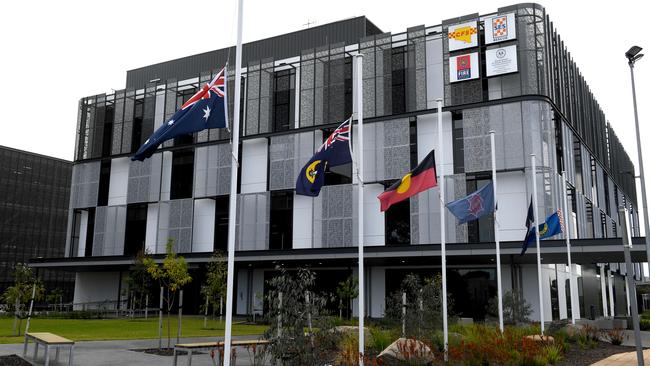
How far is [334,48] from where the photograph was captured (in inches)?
1721

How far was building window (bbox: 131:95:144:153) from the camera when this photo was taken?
5175 cm

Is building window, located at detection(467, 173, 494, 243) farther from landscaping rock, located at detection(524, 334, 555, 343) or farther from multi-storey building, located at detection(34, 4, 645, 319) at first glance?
landscaping rock, located at detection(524, 334, 555, 343)

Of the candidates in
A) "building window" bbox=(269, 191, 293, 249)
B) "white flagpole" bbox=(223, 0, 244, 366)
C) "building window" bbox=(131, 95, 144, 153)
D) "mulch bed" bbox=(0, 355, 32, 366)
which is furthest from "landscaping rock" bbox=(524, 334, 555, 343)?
"building window" bbox=(131, 95, 144, 153)

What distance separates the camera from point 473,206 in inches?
786

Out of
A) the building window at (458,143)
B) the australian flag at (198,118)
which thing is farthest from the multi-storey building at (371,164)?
the australian flag at (198,118)

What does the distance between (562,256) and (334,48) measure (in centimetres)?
2197

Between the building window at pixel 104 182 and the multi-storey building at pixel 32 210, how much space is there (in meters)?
57.5

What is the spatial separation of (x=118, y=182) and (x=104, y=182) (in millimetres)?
1877

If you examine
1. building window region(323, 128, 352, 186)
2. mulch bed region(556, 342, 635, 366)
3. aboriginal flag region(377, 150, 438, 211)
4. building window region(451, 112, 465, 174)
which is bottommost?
mulch bed region(556, 342, 635, 366)

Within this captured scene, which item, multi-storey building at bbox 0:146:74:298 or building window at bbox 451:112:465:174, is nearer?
building window at bbox 451:112:465:174

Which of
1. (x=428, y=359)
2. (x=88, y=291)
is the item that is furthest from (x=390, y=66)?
(x=88, y=291)

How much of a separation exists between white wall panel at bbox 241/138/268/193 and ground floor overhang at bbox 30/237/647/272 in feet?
19.9

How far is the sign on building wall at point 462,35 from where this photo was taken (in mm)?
38719

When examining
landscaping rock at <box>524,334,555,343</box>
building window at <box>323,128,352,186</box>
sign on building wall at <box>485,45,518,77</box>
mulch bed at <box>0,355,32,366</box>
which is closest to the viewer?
mulch bed at <box>0,355,32,366</box>
